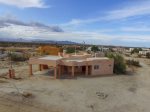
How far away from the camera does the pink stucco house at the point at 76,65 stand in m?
33.9

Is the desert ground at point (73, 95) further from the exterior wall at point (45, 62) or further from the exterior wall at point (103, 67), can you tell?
the exterior wall at point (103, 67)

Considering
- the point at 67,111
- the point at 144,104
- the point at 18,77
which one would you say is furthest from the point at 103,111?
the point at 18,77

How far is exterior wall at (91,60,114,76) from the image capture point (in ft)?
119

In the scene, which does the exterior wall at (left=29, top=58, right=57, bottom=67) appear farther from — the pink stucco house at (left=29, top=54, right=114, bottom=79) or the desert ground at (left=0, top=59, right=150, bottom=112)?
the desert ground at (left=0, top=59, right=150, bottom=112)

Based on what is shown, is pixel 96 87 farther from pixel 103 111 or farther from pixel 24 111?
pixel 24 111

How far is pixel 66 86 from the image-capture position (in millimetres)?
28328

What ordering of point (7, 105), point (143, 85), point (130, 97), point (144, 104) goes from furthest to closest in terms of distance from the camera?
point (143, 85)
point (130, 97)
point (144, 104)
point (7, 105)

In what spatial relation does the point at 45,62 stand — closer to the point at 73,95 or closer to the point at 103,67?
the point at 103,67

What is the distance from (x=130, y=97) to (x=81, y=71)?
1478 centimetres

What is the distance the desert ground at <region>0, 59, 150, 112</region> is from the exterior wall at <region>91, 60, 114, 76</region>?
335 centimetres

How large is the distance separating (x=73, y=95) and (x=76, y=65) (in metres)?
10.6

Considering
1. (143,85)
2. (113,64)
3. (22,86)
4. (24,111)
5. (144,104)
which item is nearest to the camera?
(24,111)

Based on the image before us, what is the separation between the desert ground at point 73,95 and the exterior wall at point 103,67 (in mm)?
3346

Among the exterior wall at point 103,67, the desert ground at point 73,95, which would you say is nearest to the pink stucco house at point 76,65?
the exterior wall at point 103,67
